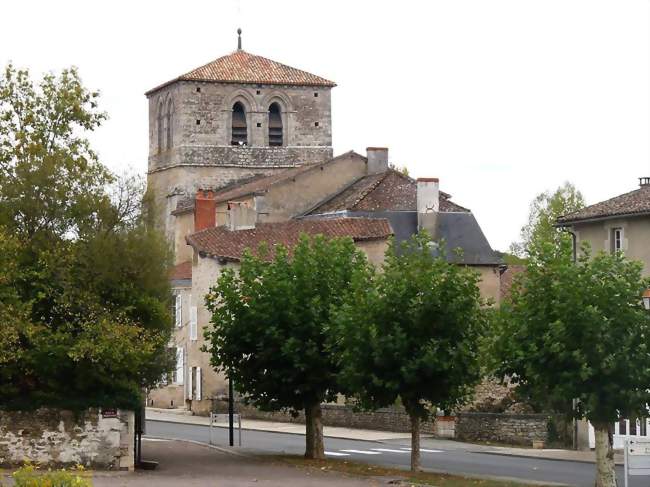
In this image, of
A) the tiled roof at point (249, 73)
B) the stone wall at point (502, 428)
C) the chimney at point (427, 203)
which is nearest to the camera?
the stone wall at point (502, 428)

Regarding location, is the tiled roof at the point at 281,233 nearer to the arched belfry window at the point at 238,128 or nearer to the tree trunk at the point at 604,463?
the arched belfry window at the point at 238,128

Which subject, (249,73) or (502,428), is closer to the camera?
(502,428)

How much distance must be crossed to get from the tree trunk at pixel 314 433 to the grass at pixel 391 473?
1.14 ft

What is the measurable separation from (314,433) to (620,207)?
1148 centimetres

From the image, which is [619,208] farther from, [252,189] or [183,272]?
[252,189]

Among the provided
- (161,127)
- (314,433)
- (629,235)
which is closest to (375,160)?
(161,127)

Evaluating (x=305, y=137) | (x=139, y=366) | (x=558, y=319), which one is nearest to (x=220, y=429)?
(x=139, y=366)

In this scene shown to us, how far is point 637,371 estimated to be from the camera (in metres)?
29.9

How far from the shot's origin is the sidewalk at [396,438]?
43.2 m

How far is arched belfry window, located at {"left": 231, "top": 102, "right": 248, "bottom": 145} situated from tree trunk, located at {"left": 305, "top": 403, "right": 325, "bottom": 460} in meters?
47.9

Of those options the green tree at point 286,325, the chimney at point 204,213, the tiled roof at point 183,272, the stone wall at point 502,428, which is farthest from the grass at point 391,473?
Result: the chimney at point 204,213

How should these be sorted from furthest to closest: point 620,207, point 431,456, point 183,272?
1. point 183,272
2. point 620,207
3. point 431,456

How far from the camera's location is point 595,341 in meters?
29.9

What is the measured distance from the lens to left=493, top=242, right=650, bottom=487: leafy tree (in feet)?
97.8
